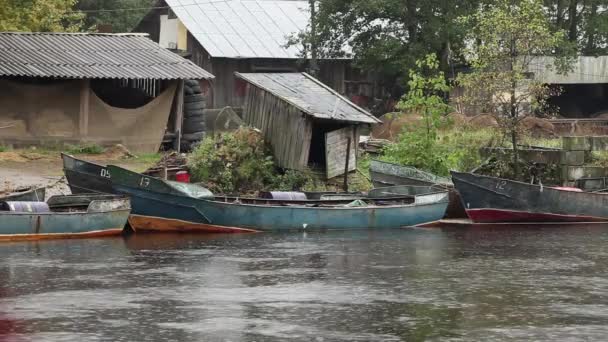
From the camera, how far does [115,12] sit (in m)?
56.7

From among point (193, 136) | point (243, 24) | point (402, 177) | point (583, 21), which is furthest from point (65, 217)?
point (583, 21)

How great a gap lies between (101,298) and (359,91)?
31.6 metres

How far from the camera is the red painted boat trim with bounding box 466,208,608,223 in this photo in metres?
31.9

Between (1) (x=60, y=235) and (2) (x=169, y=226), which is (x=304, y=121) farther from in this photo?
(1) (x=60, y=235)

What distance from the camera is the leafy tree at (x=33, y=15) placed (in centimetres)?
3589

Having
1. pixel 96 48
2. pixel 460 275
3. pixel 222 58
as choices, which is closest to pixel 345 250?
pixel 460 275

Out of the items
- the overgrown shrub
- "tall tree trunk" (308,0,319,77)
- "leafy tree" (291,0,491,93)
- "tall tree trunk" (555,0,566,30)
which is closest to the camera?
the overgrown shrub

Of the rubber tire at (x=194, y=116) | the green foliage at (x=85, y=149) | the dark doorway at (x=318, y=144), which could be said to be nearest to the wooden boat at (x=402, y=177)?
the dark doorway at (x=318, y=144)

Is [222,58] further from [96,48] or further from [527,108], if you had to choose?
[527,108]

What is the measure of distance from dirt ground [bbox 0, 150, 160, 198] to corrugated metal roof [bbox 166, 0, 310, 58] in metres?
14.8

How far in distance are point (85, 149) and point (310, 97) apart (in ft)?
23.8

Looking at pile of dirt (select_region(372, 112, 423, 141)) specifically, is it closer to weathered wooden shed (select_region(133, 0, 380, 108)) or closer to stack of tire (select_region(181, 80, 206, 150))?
stack of tire (select_region(181, 80, 206, 150))

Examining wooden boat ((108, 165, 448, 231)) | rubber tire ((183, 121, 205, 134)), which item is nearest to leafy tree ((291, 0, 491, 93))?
rubber tire ((183, 121, 205, 134))

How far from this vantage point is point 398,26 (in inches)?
1721
